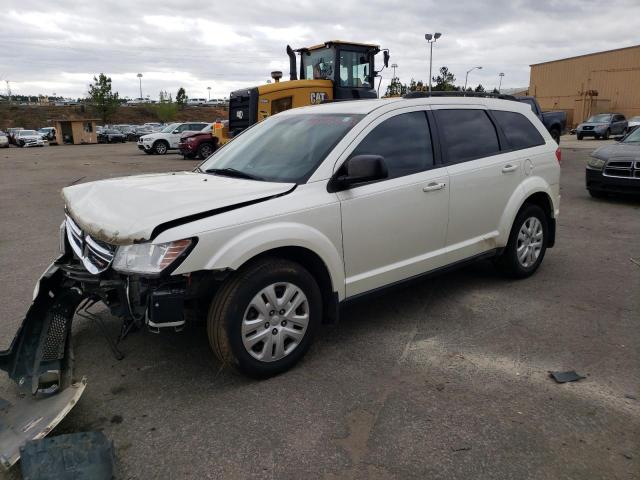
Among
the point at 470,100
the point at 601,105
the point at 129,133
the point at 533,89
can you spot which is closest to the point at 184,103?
the point at 129,133

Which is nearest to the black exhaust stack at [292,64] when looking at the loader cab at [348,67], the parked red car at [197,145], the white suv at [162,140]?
the loader cab at [348,67]

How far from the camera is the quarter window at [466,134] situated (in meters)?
4.48

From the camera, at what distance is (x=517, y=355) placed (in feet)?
12.2

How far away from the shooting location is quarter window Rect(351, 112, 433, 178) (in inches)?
156

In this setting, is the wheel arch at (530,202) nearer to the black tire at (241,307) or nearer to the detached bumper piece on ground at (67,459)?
the black tire at (241,307)

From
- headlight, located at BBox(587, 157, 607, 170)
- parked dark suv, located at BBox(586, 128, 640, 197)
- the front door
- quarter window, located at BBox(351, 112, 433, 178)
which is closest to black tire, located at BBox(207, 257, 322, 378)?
the front door

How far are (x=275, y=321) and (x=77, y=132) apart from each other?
47.7 m

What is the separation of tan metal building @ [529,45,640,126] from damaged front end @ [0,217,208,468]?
5029 cm

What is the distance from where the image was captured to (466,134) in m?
4.67

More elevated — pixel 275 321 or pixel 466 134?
pixel 466 134

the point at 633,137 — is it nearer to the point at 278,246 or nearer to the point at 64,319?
the point at 278,246

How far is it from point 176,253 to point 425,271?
7.15 ft

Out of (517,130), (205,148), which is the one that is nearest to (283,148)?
(517,130)

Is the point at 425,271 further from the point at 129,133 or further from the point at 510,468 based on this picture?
the point at 129,133
